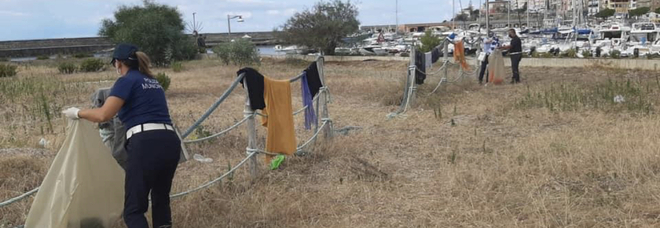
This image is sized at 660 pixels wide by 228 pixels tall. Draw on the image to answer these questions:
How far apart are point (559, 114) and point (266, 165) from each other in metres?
4.70

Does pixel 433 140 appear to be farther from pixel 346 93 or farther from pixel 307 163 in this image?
pixel 346 93

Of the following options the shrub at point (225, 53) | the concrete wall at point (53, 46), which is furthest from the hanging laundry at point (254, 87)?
the concrete wall at point (53, 46)

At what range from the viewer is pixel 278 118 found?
5.48m

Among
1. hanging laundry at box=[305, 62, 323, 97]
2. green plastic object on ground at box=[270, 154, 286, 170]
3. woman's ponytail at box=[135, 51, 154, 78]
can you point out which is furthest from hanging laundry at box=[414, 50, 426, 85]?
woman's ponytail at box=[135, 51, 154, 78]

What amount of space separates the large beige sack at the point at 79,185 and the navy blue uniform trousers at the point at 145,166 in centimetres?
27

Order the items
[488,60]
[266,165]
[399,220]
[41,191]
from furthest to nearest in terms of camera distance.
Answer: [488,60], [266,165], [399,220], [41,191]

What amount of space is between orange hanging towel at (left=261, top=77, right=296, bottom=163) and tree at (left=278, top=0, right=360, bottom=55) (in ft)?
96.8

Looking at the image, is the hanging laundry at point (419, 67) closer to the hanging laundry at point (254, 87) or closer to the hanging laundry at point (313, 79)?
the hanging laundry at point (313, 79)

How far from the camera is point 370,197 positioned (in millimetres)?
4766

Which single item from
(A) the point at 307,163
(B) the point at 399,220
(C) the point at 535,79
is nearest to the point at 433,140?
(A) the point at 307,163

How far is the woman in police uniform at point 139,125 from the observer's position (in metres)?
3.42

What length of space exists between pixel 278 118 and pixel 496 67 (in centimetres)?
944

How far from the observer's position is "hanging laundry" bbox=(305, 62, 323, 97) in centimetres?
676

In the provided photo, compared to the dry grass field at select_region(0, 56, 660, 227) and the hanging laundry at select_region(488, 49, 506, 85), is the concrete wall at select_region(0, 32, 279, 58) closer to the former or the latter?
the hanging laundry at select_region(488, 49, 506, 85)
